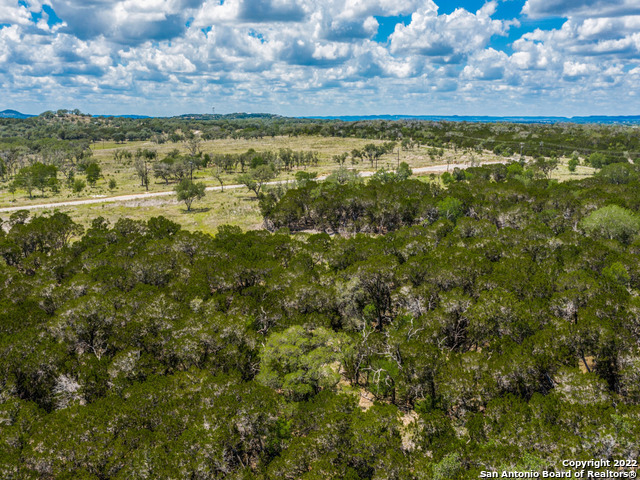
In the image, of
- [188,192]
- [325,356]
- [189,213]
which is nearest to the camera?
[325,356]

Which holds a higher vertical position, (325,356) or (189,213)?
(325,356)

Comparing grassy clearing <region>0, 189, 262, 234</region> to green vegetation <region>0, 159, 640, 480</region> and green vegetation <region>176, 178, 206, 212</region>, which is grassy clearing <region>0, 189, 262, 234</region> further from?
green vegetation <region>0, 159, 640, 480</region>

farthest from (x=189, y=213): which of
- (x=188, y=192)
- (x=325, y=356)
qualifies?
(x=325, y=356)

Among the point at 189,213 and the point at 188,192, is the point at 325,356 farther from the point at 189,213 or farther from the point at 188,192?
the point at 188,192

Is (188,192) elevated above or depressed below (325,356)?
above

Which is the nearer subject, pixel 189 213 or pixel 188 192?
pixel 189 213

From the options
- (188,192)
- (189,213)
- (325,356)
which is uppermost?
(188,192)

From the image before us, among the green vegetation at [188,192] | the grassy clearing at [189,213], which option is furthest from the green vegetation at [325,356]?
the green vegetation at [188,192]

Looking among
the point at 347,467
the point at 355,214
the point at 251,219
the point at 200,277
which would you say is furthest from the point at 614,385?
the point at 251,219

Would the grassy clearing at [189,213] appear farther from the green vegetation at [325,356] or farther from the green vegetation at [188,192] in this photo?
the green vegetation at [325,356]

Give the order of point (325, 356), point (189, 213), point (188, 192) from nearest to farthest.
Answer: point (325, 356)
point (189, 213)
point (188, 192)
